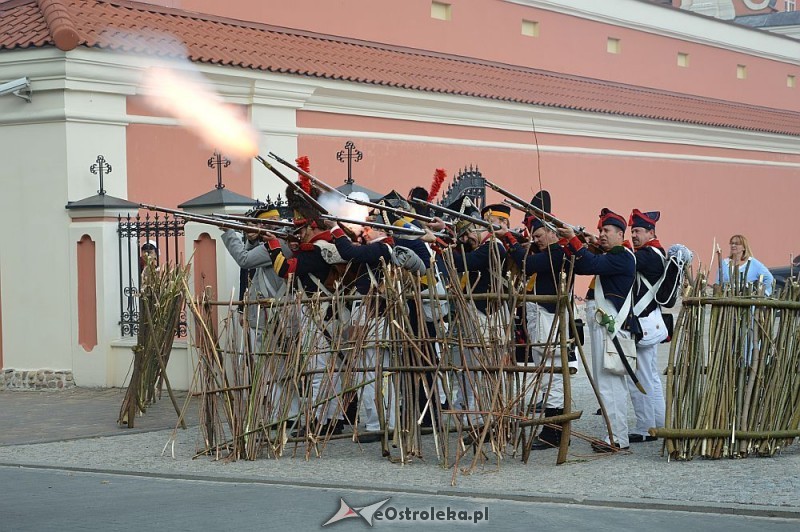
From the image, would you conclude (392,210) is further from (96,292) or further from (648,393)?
(96,292)

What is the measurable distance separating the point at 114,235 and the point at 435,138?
7.57 metres

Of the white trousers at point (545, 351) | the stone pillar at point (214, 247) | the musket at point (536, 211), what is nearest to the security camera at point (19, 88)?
the stone pillar at point (214, 247)

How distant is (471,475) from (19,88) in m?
7.94

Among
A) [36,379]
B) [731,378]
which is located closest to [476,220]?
[731,378]

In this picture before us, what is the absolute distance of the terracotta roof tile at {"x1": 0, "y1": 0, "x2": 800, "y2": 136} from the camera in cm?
1483

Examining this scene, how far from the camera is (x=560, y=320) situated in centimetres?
871

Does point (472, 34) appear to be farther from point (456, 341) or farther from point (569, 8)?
point (456, 341)

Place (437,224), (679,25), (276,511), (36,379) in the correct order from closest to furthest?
(276,511) < (437,224) < (36,379) < (679,25)

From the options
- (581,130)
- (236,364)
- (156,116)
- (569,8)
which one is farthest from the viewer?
(569,8)

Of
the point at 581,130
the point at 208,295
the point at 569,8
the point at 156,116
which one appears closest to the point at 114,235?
the point at 156,116

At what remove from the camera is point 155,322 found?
11602 mm

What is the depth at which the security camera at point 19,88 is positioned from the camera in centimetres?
1421

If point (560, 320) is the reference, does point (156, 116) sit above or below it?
above

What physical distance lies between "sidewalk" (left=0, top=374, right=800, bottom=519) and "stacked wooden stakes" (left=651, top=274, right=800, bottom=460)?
0.51 ft
